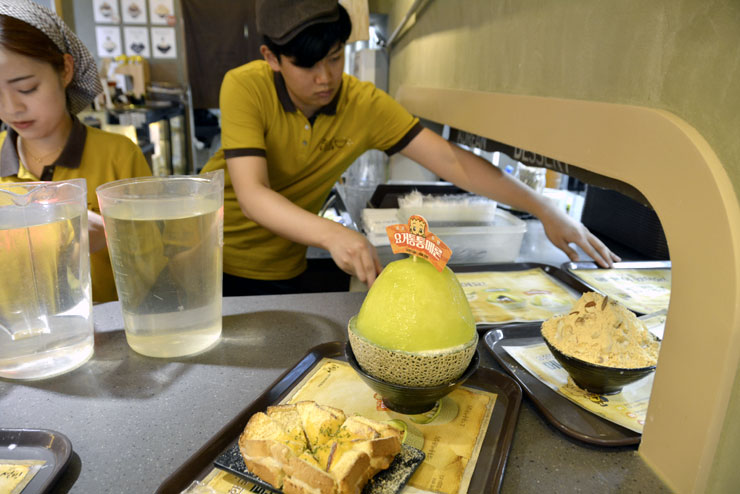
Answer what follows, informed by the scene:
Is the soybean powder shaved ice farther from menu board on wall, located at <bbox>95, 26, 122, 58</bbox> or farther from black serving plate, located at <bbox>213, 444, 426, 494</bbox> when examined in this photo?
menu board on wall, located at <bbox>95, 26, 122, 58</bbox>

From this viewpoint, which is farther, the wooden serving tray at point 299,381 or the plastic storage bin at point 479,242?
the plastic storage bin at point 479,242

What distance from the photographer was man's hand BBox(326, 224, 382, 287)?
1104mm

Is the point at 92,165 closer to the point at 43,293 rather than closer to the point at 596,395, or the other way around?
the point at 43,293

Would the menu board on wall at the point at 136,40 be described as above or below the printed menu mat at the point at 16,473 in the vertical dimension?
above

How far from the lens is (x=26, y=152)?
1.41 meters

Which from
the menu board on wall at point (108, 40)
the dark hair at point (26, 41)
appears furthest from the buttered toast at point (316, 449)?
the menu board on wall at point (108, 40)

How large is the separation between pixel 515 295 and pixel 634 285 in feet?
1.16

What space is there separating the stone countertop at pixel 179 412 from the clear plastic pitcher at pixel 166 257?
57mm

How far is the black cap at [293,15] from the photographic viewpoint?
1.29 m

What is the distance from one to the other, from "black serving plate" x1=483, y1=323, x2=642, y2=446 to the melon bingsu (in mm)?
178

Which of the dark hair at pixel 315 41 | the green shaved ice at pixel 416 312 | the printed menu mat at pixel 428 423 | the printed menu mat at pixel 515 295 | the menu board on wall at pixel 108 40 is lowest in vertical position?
the printed menu mat at pixel 428 423

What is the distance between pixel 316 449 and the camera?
2.09 ft

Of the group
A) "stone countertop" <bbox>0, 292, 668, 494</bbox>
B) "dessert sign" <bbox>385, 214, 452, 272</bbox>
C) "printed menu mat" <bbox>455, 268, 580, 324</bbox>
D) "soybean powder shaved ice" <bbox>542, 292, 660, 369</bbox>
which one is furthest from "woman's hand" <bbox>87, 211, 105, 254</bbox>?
"soybean powder shaved ice" <bbox>542, 292, 660, 369</bbox>

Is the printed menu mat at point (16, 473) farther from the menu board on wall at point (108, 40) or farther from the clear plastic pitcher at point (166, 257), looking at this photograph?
the menu board on wall at point (108, 40)
